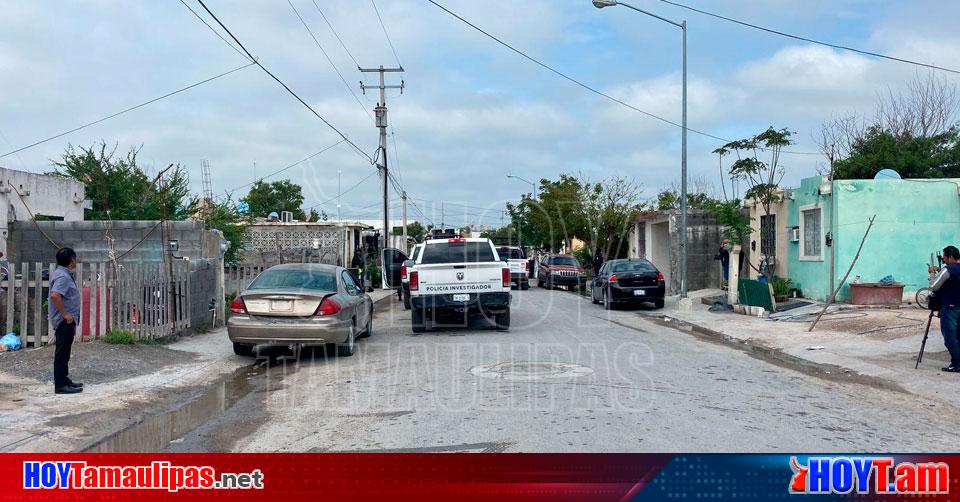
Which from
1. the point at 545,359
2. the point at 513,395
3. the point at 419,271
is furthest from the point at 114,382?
the point at 419,271

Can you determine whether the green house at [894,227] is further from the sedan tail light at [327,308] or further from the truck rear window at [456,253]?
the sedan tail light at [327,308]

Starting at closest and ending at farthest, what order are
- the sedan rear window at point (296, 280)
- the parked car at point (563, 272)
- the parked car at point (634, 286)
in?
the sedan rear window at point (296, 280) < the parked car at point (634, 286) < the parked car at point (563, 272)

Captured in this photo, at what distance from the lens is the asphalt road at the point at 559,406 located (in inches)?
260

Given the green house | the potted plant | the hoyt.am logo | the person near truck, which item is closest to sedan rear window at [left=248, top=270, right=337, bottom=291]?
the person near truck

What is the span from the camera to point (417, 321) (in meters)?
15.9

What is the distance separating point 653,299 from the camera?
72.6 ft

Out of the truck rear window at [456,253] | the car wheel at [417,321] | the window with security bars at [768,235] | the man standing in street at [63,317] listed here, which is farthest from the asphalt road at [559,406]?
the window with security bars at [768,235]

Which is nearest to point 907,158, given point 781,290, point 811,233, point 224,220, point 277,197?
point 811,233

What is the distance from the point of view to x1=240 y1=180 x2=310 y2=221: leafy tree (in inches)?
2546

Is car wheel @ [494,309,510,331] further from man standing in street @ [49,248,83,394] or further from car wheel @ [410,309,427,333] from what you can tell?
man standing in street @ [49,248,83,394]

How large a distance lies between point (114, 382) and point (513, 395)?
497 centimetres

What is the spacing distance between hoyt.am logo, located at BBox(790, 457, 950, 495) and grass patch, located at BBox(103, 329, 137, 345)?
1060 cm

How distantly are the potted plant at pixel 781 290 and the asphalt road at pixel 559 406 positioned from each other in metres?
8.36

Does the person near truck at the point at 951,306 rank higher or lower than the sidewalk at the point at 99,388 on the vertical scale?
higher
